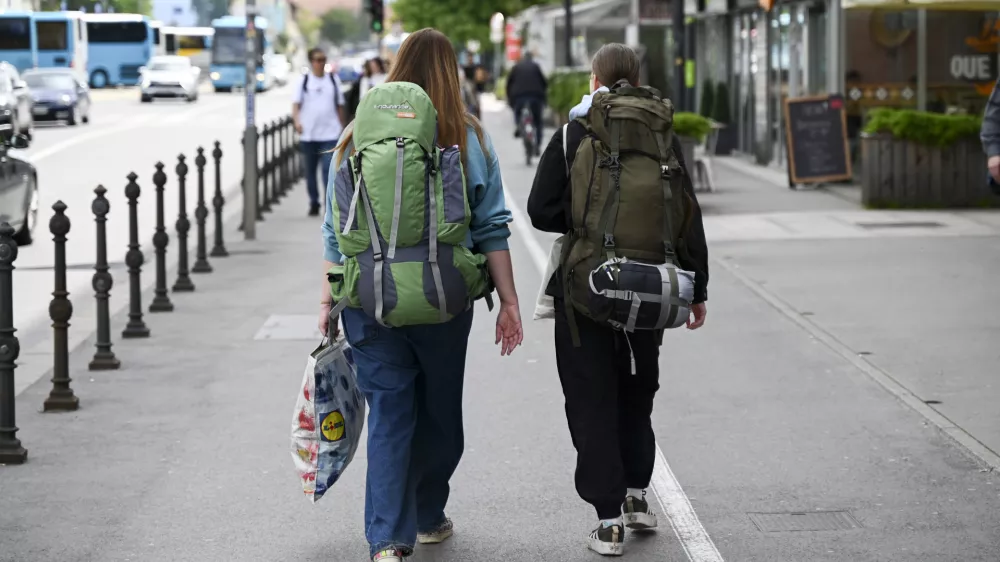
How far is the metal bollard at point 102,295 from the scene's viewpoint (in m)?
9.01

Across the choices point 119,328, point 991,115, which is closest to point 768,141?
point 119,328

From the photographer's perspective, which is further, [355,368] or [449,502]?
[449,502]

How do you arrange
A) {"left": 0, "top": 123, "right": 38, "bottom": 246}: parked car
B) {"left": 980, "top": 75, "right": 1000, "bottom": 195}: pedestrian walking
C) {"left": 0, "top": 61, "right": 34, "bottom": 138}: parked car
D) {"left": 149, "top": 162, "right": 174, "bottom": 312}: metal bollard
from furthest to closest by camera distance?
{"left": 0, "top": 61, "right": 34, "bottom": 138}: parked car, {"left": 0, "top": 123, "right": 38, "bottom": 246}: parked car, {"left": 149, "top": 162, "right": 174, "bottom": 312}: metal bollard, {"left": 980, "top": 75, "right": 1000, "bottom": 195}: pedestrian walking

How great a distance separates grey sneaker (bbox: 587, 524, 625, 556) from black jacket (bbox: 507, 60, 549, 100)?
22269 mm

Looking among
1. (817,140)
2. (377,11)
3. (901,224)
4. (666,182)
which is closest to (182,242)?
(901,224)

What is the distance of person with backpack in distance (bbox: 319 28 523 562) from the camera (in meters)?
4.77

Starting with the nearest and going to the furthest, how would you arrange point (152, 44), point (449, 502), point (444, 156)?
1. point (444, 156)
2. point (449, 502)
3. point (152, 44)

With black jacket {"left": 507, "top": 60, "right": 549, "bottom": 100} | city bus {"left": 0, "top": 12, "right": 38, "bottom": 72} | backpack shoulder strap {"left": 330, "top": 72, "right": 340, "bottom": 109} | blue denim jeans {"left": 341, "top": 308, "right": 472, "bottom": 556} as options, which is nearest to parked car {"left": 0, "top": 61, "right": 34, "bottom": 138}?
black jacket {"left": 507, "top": 60, "right": 549, "bottom": 100}

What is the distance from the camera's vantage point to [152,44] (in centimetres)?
7356

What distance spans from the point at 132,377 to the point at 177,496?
271cm

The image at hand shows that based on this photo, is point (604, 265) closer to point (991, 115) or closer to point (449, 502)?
point (449, 502)

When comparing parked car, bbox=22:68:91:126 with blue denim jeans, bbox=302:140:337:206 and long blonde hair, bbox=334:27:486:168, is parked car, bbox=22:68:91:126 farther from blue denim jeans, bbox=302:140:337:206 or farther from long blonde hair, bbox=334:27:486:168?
long blonde hair, bbox=334:27:486:168

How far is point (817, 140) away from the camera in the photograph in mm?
20203

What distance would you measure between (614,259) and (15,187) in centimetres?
1098
